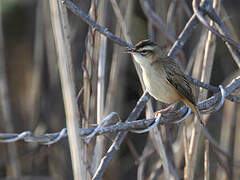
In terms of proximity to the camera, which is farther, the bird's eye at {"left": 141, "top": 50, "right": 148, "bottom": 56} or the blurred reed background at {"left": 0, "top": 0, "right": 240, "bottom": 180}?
the blurred reed background at {"left": 0, "top": 0, "right": 240, "bottom": 180}

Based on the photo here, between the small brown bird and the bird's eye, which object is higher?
the bird's eye

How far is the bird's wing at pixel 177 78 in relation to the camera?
124 inches

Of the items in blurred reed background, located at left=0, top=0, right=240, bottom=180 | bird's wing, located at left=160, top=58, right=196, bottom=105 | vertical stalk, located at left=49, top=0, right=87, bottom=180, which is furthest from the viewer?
blurred reed background, located at left=0, top=0, right=240, bottom=180

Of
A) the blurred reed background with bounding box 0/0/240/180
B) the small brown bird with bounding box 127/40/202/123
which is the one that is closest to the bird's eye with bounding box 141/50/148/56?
the small brown bird with bounding box 127/40/202/123

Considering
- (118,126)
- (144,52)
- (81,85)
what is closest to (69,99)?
(118,126)

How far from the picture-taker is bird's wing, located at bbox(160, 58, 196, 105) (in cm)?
315

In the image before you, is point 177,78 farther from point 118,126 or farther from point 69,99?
point 69,99

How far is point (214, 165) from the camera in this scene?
5.29 m

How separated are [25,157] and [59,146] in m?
0.53

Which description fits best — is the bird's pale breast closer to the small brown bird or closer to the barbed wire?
the small brown bird

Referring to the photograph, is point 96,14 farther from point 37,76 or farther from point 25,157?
point 25,157

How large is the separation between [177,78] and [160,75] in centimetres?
16

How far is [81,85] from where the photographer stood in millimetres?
5242

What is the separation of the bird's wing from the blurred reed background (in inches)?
11.4
